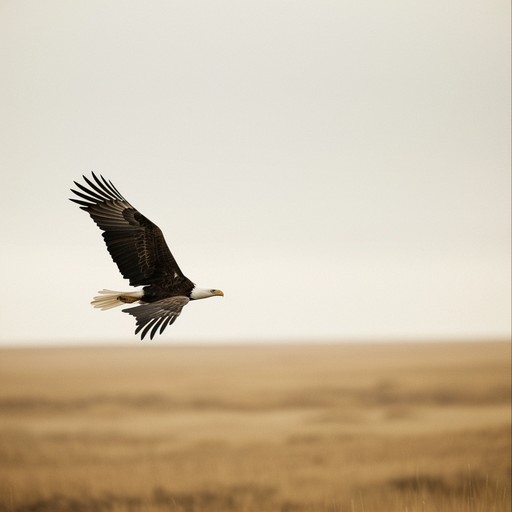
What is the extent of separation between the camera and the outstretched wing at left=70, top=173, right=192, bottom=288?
22.0 feet

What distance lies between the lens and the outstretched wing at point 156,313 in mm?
5766

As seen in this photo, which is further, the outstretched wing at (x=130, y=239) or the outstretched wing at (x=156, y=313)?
the outstretched wing at (x=130, y=239)

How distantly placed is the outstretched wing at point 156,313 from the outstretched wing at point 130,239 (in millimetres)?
501

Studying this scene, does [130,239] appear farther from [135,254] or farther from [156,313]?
[156,313]

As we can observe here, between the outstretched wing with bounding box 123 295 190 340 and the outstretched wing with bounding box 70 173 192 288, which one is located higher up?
the outstretched wing with bounding box 70 173 192 288

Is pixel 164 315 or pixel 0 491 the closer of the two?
pixel 164 315

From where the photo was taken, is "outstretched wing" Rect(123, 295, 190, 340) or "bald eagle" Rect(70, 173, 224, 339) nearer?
"outstretched wing" Rect(123, 295, 190, 340)

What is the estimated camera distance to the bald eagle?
661cm

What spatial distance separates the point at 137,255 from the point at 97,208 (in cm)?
47

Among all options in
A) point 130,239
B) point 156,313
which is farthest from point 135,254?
point 156,313

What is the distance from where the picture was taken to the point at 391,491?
383 inches

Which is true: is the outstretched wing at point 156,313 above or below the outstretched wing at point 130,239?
below

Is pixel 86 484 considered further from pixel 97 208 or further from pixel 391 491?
pixel 97 208

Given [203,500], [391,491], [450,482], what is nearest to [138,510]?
[203,500]
